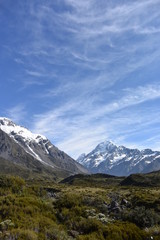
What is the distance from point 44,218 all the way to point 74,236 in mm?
2160

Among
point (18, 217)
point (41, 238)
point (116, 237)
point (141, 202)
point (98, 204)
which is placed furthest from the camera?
A: point (141, 202)

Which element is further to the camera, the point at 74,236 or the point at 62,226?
the point at 62,226

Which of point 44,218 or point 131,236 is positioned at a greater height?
point 44,218

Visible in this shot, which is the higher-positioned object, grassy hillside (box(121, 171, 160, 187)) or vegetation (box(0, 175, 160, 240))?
grassy hillside (box(121, 171, 160, 187))

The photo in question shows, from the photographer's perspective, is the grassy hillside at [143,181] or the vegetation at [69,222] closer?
the vegetation at [69,222]

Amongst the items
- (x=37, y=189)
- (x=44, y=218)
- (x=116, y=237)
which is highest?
(x=37, y=189)

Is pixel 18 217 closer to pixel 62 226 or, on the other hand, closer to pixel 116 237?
pixel 62 226

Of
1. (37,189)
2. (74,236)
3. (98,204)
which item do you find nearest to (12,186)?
(37,189)

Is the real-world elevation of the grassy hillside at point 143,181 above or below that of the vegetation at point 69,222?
above

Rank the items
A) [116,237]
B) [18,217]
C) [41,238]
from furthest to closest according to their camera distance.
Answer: [18,217] → [116,237] → [41,238]

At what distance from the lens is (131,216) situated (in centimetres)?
1653

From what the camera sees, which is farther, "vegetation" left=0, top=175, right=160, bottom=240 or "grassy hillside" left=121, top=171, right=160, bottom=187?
"grassy hillside" left=121, top=171, right=160, bottom=187

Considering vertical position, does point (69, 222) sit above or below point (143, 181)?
below

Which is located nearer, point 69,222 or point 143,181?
point 69,222
